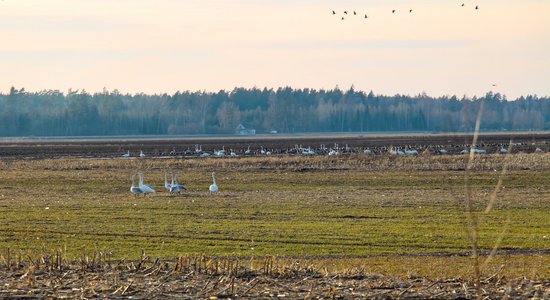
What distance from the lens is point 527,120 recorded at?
12.6 m

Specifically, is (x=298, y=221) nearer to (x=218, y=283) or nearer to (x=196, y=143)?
(x=218, y=283)

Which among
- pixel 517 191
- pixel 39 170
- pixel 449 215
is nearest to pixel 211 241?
pixel 449 215

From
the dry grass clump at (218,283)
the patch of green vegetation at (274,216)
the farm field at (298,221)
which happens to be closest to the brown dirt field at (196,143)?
the farm field at (298,221)

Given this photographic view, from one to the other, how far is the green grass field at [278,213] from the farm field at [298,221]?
5 cm

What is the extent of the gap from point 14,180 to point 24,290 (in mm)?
37838

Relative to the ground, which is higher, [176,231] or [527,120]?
[527,120]

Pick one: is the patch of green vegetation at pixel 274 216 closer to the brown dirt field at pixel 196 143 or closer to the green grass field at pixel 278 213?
the green grass field at pixel 278 213

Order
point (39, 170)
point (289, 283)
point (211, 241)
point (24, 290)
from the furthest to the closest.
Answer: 1. point (39, 170)
2. point (211, 241)
3. point (289, 283)
4. point (24, 290)

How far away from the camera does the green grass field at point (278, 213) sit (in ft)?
78.2

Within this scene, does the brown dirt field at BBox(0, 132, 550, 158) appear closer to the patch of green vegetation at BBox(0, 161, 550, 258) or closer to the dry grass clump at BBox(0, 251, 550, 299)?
the patch of green vegetation at BBox(0, 161, 550, 258)

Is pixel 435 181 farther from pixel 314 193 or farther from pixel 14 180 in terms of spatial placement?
pixel 14 180

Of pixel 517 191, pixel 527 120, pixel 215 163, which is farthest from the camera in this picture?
pixel 215 163

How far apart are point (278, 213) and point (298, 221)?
7.85 feet

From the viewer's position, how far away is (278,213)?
3200 cm
